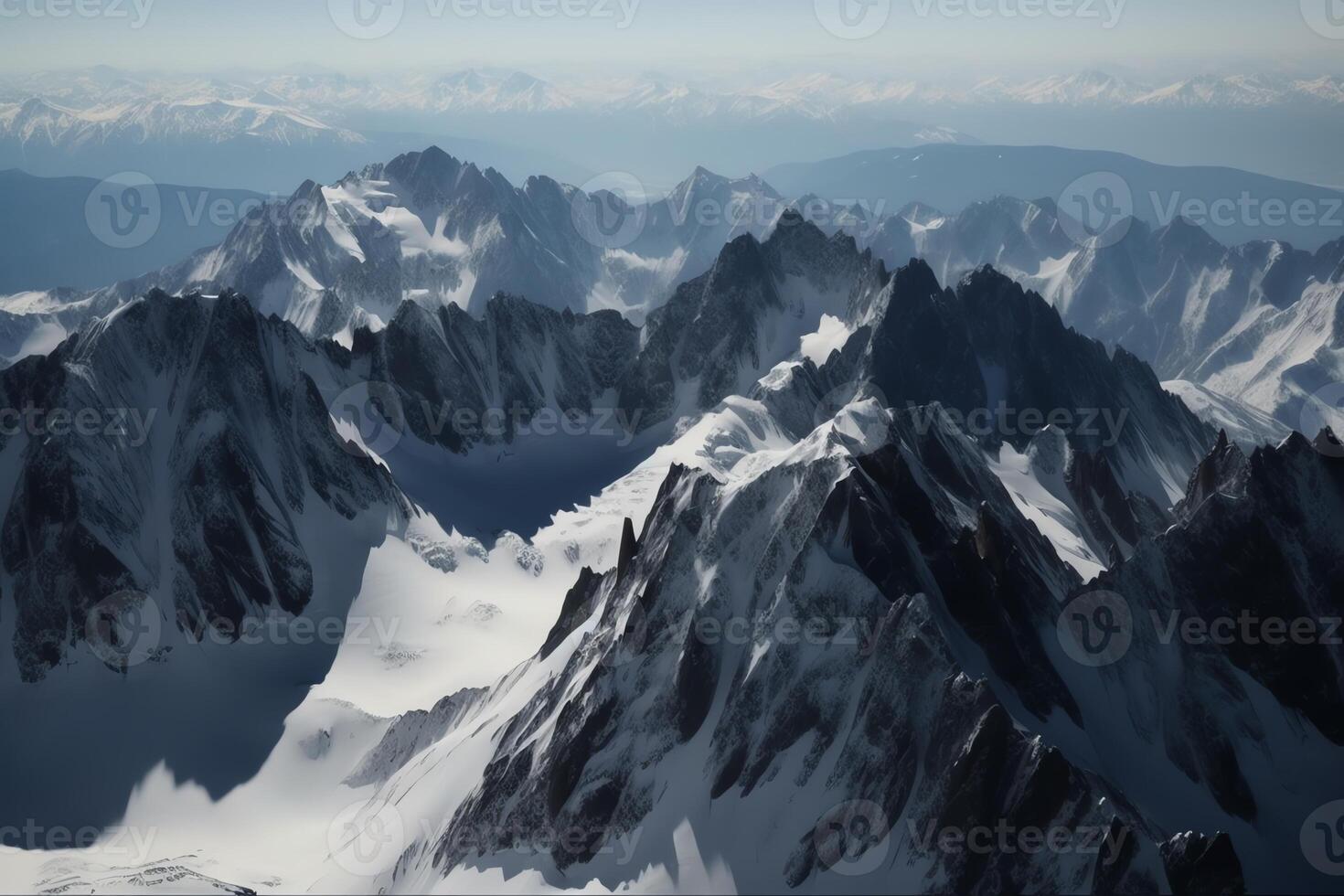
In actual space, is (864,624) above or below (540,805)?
above

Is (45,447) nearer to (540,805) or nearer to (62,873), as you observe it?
(62,873)

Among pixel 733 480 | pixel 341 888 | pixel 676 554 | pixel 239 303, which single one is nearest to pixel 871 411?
pixel 733 480

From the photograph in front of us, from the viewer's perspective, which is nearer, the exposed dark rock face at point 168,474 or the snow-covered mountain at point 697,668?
the snow-covered mountain at point 697,668

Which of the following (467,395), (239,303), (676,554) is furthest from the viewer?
(467,395)

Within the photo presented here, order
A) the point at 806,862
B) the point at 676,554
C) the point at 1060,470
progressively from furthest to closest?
1. the point at 1060,470
2. the point at 676,554
3. the point at 806,862

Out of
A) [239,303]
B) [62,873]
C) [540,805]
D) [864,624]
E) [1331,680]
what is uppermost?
[239,303]

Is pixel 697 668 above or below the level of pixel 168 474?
below

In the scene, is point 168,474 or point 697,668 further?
point 168,474

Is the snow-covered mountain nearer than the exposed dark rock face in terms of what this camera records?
Yes
